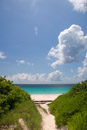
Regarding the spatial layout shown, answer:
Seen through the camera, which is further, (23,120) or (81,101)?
(81,101)

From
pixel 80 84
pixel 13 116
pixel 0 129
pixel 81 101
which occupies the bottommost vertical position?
pixel 0 129

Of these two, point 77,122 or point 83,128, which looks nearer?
point 83,128

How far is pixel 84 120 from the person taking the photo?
22.3 feet

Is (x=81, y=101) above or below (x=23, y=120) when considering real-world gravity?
above

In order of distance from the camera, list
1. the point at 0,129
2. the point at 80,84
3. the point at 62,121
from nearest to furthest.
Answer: the point at 0,129, the point at 62,121, the point at 80,84

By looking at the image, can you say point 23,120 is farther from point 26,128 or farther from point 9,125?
point 9,125

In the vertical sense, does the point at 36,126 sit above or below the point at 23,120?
below

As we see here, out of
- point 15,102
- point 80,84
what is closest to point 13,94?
point 15,102

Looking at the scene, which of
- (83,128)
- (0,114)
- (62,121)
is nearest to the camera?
(83,128)

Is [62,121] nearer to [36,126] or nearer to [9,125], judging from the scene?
[36,126]

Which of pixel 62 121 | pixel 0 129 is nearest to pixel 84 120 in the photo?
pixel 62 121

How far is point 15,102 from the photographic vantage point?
10.0m

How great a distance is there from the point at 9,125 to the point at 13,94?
3.29 m

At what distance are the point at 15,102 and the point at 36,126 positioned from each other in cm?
288
